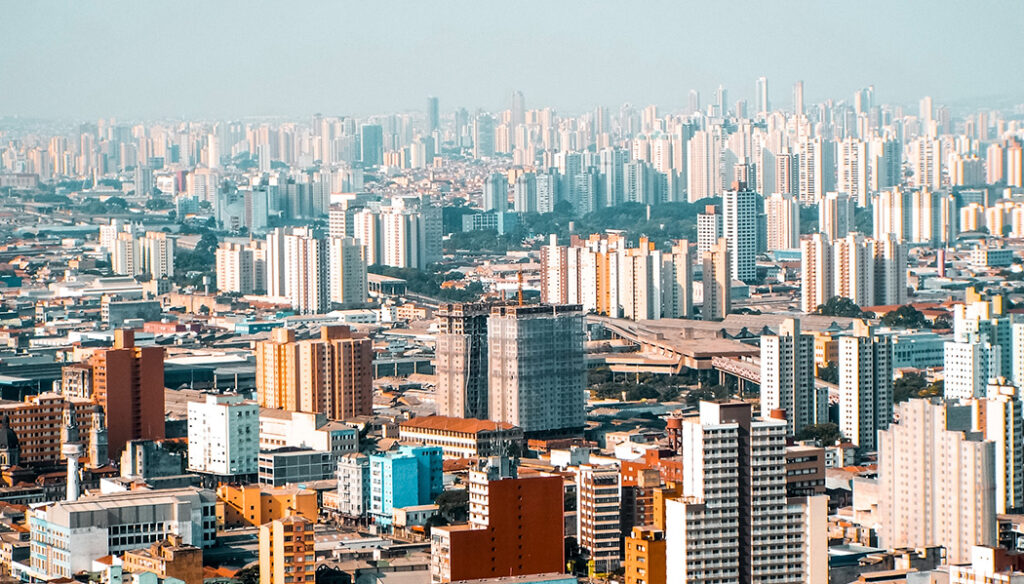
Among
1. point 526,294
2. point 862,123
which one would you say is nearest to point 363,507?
point 526,294

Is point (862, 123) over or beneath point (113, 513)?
over

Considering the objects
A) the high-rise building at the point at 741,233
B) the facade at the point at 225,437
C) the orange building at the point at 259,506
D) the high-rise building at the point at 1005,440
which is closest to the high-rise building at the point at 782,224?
the high-rise building at the point at 741,233

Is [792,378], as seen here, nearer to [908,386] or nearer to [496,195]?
[908,386]

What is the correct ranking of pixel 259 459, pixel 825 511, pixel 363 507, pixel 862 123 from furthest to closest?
pixel 862 123 < pixel 259 459 < pixel 363 507 < pixel 825 511

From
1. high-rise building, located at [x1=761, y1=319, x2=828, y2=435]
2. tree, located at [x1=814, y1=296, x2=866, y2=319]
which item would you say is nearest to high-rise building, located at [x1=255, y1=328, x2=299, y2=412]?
high-rise building, located at [x1=761, y1=319, x2=828, y2=435]

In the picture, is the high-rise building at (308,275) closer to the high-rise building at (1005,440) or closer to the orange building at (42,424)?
the orange building at (42,424)

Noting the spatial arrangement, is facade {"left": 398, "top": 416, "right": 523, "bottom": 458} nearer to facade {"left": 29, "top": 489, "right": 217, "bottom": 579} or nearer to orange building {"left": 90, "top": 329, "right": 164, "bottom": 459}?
orange building {"left": 90, "top": 329, "right": 164, "bottom": 459}

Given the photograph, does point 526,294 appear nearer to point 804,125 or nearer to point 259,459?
point 259,459
